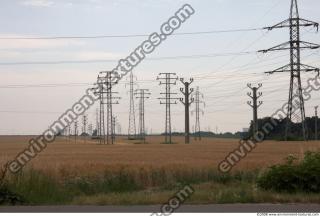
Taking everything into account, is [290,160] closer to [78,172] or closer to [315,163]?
[315,163]

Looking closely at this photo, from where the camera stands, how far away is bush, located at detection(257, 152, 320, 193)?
54.5 feet

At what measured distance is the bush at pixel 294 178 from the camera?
54.5ft

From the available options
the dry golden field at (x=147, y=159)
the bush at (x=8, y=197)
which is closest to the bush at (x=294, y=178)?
the dry golden field at (x=147, y=159)

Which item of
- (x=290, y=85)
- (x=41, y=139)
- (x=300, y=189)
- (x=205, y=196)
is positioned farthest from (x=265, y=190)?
(x=290, y=85)

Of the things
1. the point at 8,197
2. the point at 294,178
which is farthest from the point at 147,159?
the point at 8,197

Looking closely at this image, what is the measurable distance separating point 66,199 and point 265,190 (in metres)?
5.86

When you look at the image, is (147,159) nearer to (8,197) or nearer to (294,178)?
(294,178)

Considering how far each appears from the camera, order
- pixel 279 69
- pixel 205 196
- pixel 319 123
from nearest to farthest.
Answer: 1. pixel 205 196
2. pixel 279 69
3. pixel 319 123

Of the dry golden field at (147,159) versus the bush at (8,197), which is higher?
the dry golden field at (147,159)

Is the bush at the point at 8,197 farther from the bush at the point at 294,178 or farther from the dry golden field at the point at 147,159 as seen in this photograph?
the dry golden field at the point at 147,159

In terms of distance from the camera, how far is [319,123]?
130750mm

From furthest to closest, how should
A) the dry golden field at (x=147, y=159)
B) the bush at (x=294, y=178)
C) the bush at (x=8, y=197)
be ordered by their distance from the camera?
the dry golden field at (x=147, y=159) < the bush at (x=294, y=178) < the bush at (x=8, y=197)

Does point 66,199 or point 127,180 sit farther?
point 127,180

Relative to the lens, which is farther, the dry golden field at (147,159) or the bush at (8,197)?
the dry golden field at (147,159)
